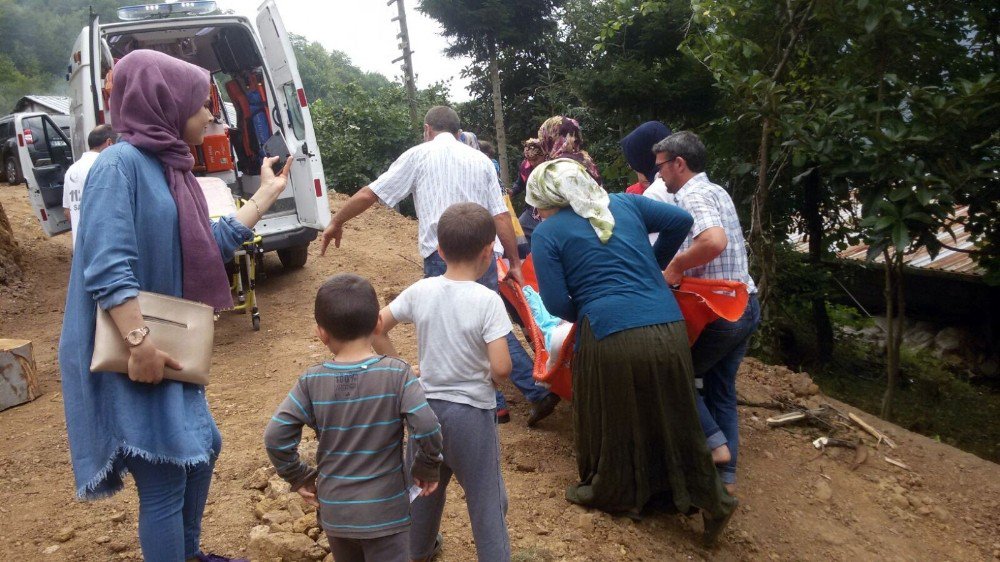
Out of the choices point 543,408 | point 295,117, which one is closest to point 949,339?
point 543,408

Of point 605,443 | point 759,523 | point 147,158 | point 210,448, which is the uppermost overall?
point 147,158

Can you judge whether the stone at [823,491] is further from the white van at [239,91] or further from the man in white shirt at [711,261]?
the white van at [239,91]

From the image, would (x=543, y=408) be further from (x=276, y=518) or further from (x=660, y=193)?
(x=276, y=518)

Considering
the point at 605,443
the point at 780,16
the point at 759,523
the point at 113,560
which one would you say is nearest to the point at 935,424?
the point at 780,16

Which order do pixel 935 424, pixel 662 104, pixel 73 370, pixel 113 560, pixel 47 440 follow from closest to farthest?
pixel 73 370
pixel 113 560
pixel 47 440
pixel 935 424
pixel 662 104

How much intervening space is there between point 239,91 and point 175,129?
562 centimetres

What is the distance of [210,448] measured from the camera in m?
2.36

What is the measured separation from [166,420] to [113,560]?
1.20 m

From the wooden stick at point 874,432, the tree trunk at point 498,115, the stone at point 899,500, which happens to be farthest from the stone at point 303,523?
the tree trunk at point 498,115

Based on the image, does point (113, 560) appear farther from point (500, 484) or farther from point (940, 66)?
point (940, 66)

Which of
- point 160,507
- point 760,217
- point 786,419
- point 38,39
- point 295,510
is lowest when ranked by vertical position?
point 786,419

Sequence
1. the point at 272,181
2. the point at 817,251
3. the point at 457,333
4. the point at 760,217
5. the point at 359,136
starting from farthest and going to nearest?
the point at 359,136 < the point at 817,251 < the point at 760,217 < the point at 272,181 < the point at 457,333

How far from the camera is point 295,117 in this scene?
700cm

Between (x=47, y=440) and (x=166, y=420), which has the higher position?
(x=166, y=420)
